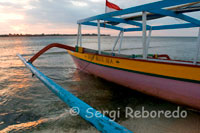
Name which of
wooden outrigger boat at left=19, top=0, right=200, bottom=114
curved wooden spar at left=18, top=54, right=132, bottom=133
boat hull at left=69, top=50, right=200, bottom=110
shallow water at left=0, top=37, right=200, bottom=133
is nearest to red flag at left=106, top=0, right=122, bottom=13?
wooden outrigger boat at left=19, top=0, right=200, bottom=114

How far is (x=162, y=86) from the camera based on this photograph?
3.91m

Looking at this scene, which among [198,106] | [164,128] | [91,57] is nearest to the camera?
[164,128]

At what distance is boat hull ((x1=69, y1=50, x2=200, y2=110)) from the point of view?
3.38 meters

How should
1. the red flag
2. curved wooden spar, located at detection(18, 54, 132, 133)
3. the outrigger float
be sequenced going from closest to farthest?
curved wooden spar, located at detection(18, 54, 132, 133) → the outrigger float → the red flag

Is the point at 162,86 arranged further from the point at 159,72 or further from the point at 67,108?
the point at 67,108

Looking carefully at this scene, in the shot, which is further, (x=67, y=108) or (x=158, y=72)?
(x=67, y=108)

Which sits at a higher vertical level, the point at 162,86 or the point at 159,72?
the point at 159,72

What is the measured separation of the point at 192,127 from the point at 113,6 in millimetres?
4951

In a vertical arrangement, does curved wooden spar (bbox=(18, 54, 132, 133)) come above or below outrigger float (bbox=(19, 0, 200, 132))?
below

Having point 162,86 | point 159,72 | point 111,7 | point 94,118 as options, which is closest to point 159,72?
point 159,72

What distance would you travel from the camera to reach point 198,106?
3.38 m

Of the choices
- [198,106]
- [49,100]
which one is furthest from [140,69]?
[49,100]

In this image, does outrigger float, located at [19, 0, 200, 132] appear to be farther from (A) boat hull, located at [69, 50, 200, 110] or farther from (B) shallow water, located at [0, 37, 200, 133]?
(B) shallow water, located at [0, 37, 200, 133]

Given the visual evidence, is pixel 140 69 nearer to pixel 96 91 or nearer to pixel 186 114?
pixel 186 114
